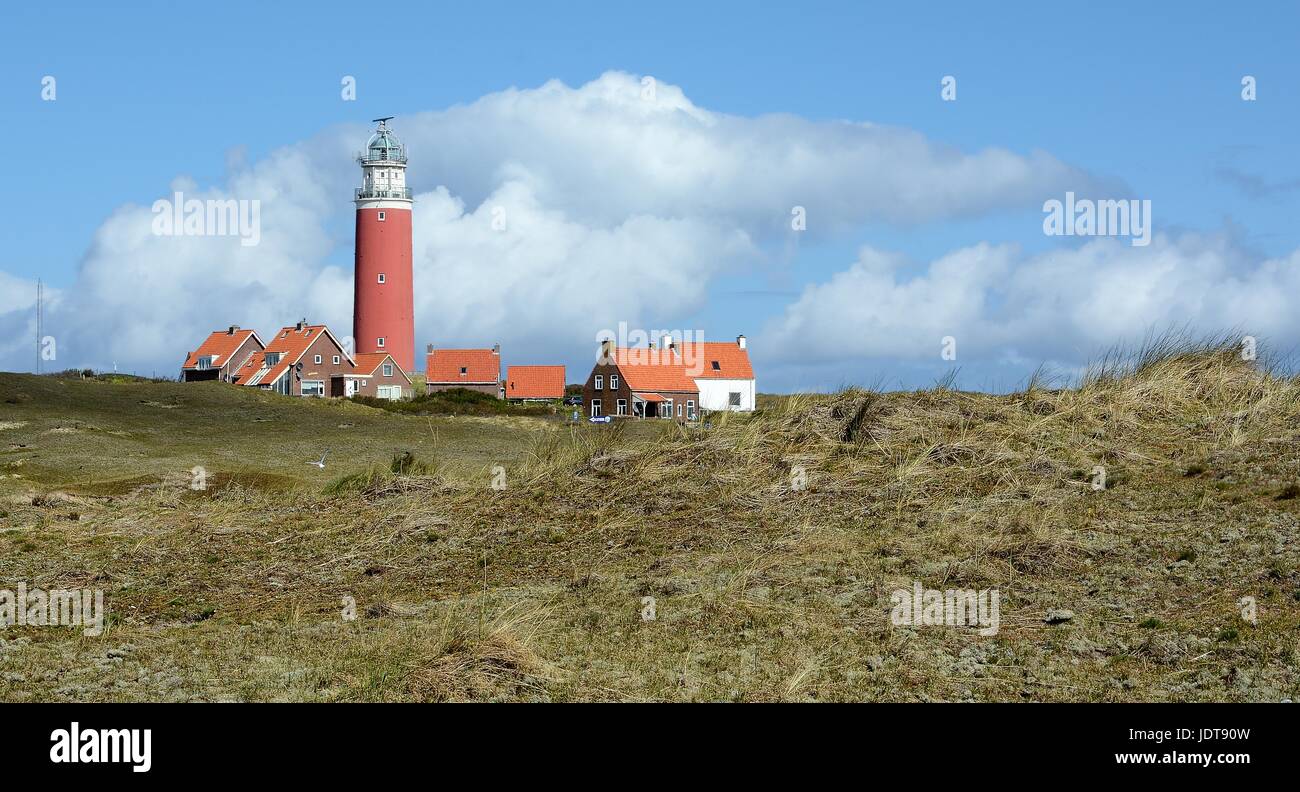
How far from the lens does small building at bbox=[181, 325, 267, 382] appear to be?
8362 cm

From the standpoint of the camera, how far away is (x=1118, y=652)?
32.6 feet

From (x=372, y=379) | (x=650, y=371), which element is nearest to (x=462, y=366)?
(x=372, y=379)

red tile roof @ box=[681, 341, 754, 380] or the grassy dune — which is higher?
red tile roof @ box=[681, 341, 754, 380]

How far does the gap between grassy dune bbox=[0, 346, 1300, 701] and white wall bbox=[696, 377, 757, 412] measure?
5700cm

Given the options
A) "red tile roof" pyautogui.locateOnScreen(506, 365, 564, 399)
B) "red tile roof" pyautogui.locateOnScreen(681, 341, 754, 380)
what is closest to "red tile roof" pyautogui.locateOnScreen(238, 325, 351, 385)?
"red tile roof" pyautogui.locateOnScreen(506, 365, 564, 399)

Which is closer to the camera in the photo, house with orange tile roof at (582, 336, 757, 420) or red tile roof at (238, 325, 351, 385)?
house with orange tile roof at (582, 336, 757, 420)

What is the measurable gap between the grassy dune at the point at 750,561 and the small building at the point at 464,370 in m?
61.8

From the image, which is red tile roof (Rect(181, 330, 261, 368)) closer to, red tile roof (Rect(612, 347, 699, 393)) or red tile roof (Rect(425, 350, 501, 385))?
red tile roof (Rect(425, 350, 501, 385))

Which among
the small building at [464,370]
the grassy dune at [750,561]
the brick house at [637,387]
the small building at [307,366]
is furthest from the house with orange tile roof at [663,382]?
the grassy dune at [750,561]

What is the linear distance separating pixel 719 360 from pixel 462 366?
59.6ft

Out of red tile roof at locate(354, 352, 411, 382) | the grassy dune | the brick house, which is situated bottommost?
the grassy dune

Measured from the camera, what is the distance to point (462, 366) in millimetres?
85812

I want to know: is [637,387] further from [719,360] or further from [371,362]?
[371,362]
